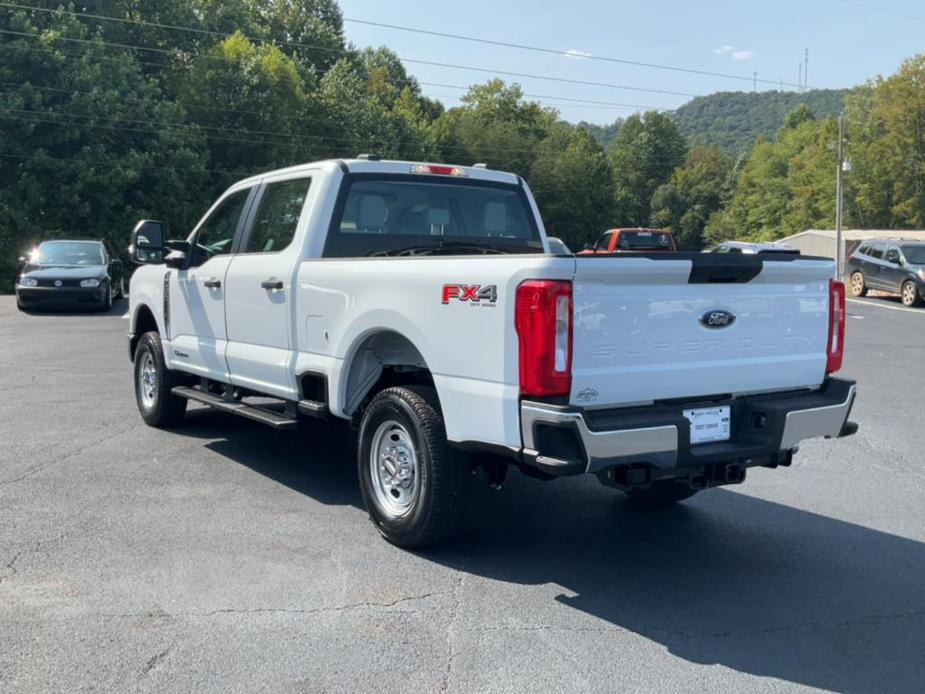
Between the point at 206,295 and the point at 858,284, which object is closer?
the point at 206,295

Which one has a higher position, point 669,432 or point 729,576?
point 669,432

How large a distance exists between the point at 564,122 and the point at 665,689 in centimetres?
10343

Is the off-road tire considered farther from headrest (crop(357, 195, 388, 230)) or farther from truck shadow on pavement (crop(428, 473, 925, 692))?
headrest (crop(357, 195, 388, 230))

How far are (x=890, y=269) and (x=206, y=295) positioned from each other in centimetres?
2504

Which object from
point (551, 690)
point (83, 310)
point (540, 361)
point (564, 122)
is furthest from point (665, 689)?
point (564, 122)

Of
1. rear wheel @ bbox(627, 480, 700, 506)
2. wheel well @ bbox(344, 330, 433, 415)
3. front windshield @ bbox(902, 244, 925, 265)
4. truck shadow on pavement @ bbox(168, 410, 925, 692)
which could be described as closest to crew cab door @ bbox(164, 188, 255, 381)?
truck shadow on pavement @ bbox(168, 410, 925, 692)

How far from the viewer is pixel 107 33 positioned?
45.5m

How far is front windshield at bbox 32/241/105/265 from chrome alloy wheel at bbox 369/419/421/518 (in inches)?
688

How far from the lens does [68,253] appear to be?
70.0 feet

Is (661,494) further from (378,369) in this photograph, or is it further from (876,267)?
(876,267)

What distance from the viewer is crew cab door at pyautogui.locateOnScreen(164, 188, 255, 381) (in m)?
7.29

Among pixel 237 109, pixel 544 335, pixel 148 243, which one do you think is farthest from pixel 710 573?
pixel 237 109

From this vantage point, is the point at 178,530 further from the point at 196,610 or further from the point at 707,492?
the point at 707,492

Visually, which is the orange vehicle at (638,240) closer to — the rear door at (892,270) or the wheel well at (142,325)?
the rear door at (892,270)
